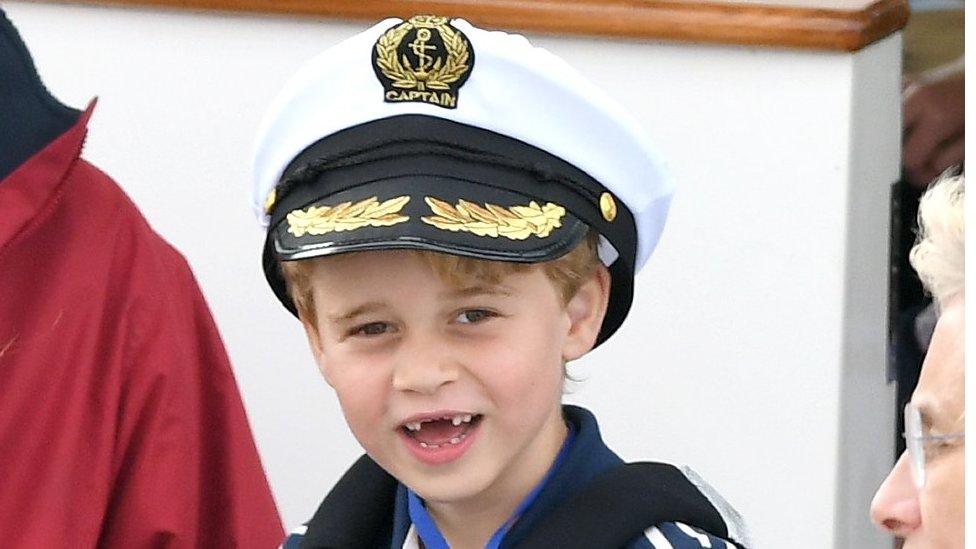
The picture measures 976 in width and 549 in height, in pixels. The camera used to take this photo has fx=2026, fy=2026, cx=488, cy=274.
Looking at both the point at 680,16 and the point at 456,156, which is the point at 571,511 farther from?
the point at 680,16

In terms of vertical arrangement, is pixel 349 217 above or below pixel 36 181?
below

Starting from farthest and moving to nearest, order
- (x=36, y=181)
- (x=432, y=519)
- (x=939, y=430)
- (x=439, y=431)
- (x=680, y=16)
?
(x=680, y=16)
(x=36, y=181)
(x=432, y=519)
(x=439, y=431)
(x=939, y=430)

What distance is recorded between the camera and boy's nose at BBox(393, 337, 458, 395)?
1.53 m

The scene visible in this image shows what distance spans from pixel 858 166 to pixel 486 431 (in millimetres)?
1211

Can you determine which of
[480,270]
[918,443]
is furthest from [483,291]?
→ [918,443]

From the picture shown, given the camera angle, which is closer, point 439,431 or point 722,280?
point 439,431

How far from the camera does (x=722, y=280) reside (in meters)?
2.69

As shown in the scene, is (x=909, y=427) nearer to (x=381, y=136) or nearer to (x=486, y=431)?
(x=486, y=431)

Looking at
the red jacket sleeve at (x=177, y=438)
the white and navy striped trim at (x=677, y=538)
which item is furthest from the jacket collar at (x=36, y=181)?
the white and navy striped trim at (x=677, y=538)

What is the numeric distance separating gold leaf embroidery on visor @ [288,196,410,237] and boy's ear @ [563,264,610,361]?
0.17m

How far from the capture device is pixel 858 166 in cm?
264

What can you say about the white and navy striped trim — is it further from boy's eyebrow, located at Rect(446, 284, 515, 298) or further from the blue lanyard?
boy's eyebrow, located at Rect(446, 284, 515, 298)

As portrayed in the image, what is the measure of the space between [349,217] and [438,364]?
13 cm

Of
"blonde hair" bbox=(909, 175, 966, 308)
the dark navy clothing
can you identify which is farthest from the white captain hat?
"blonde hair" bbox=(909, 175, 966, 308)
